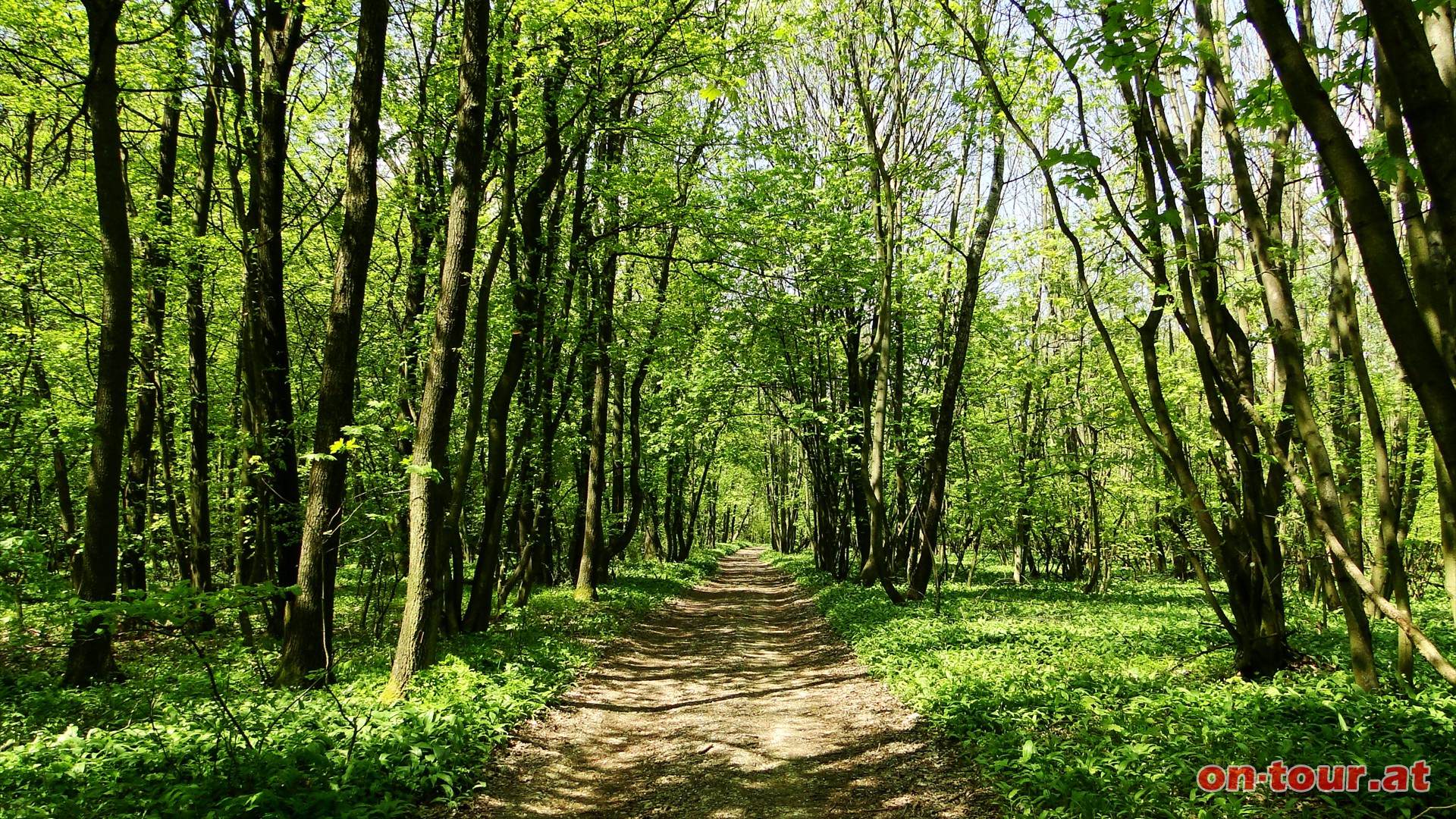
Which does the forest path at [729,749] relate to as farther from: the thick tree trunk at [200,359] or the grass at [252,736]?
the thick tree trunk at [200,359]

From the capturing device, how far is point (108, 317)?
267 inches

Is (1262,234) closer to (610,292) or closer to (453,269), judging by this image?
(453,269)

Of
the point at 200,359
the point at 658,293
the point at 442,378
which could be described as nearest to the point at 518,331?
the point at 442,378

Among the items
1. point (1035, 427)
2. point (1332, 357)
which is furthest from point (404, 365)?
point (1035, 427)

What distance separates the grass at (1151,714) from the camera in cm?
434

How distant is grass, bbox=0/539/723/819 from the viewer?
14.0ft

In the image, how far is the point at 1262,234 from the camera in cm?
512

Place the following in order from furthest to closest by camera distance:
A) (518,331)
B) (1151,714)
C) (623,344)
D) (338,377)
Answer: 1. (623,344)
2. (518,331)
3. (338,377)
4. (1151,714)

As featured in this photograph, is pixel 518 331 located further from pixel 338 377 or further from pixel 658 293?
pixel 658 293

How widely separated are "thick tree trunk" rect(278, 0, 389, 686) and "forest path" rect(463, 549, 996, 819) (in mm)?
2455

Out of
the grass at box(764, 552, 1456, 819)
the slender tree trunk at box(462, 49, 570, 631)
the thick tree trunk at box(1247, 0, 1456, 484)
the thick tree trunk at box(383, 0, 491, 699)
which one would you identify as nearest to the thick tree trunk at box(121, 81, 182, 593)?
the slender tree trunk at box(462, 49, 570, 631)

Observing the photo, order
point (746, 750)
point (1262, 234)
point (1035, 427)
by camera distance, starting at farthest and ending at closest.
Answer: point (1035, 427) → point (746, 750) → point (1262, 234)

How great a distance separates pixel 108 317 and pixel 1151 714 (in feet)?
33.3

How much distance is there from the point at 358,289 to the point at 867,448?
11.6 m
